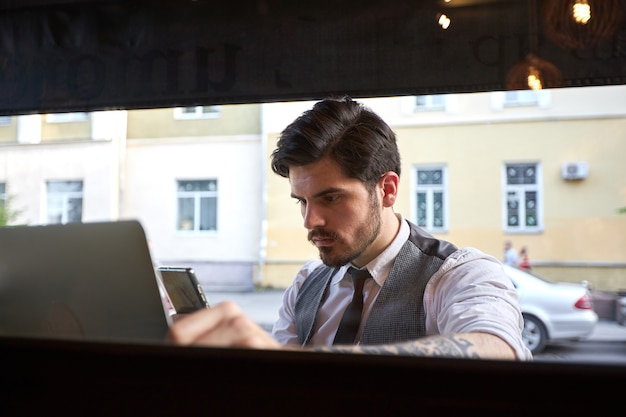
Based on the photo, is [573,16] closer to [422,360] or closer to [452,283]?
[452,283]

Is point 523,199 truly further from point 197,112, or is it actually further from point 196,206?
point 197,112

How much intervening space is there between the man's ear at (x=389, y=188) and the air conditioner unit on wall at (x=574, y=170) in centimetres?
378

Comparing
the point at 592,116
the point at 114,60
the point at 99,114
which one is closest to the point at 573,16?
the point at 114,60

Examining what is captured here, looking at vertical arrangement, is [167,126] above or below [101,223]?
above

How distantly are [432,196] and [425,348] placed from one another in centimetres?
396

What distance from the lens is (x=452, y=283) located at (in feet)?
4.79

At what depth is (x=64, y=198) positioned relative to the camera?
1.84 m

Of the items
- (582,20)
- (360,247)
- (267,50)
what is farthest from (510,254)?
(267,50)

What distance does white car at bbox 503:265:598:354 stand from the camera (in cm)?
400

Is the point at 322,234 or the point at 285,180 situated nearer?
Answer: the point at 322,234

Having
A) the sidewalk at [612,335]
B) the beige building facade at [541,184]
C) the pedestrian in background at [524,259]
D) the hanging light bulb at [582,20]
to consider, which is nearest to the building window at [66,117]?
the hanging light bulb at [582,20]

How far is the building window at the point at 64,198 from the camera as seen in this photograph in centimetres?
156

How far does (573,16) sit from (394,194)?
0.68 meters

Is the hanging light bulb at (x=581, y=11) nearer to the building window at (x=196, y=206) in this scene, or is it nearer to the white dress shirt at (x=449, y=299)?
the white dress shirt at (x=449, y=299)
